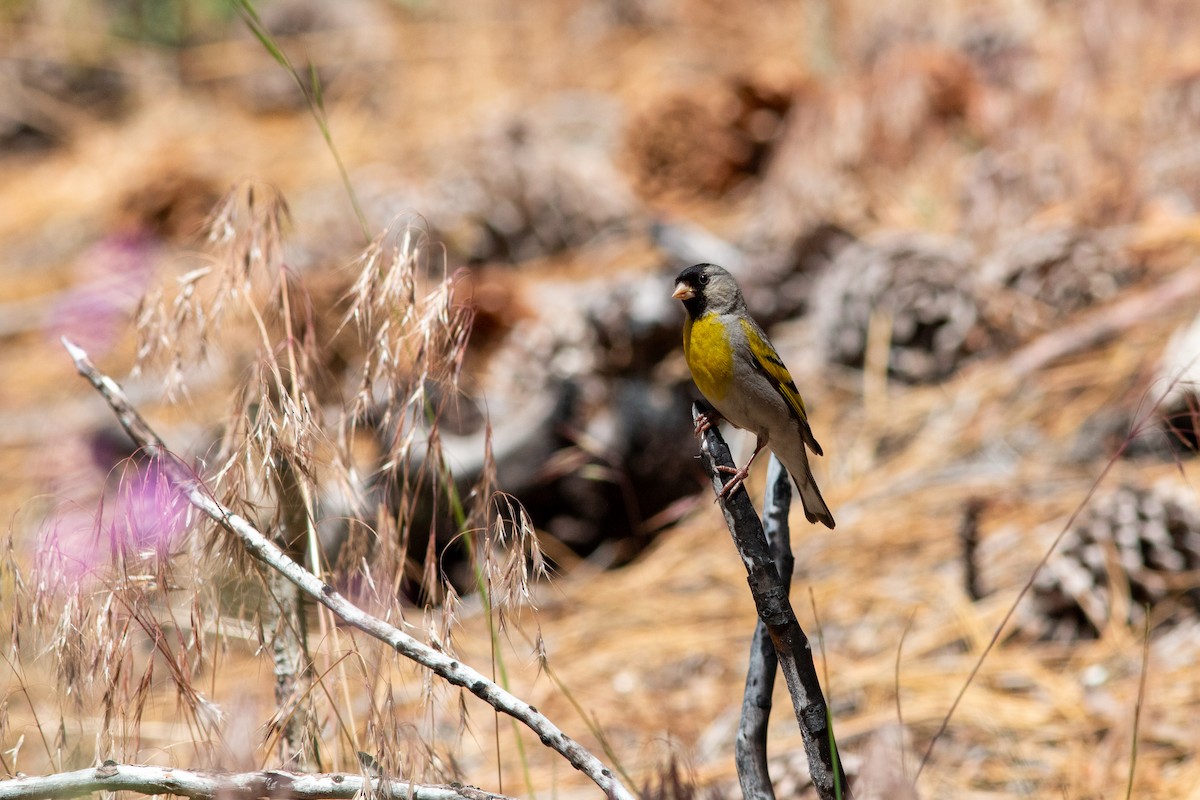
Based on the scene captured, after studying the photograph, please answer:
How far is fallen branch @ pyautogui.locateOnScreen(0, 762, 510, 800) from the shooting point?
48.3 inches

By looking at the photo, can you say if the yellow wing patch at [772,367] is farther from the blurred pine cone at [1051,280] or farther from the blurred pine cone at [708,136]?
the blurred pine cone at [708,136]

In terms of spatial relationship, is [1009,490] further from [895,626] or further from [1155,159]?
[1155,159]

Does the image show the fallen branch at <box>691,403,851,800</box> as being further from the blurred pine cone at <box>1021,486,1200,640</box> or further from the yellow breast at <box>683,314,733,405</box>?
the blurred pine cone at <box>1021,486,1200,640</box>

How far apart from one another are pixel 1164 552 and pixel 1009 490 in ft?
2.29

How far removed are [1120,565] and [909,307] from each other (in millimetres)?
1766

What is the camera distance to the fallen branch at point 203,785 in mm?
1228

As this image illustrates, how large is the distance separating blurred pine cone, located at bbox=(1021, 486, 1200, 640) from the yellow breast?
51.1 inches

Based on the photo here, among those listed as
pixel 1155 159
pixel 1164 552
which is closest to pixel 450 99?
pixel 1155 159

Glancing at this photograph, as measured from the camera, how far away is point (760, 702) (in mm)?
1483

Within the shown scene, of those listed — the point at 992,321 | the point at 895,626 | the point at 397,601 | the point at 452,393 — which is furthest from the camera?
the point at 992,321

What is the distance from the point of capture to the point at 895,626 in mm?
2992

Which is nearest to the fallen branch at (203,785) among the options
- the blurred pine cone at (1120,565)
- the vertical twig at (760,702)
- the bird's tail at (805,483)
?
the vertical twig at (760,702)

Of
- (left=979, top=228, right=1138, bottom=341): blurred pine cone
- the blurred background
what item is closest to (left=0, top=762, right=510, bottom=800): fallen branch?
the blurred background

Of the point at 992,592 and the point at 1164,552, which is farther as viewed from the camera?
the point at 992,592
